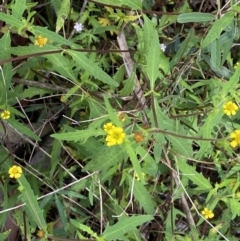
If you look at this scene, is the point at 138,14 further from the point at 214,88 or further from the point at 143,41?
the point at 214,88

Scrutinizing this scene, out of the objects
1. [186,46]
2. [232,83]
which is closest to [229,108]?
[232,83]

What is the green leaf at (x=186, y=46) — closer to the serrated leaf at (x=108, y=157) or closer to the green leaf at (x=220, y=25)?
the green leaf at (x=220, y=25)

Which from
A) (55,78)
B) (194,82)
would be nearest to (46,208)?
(55,78)

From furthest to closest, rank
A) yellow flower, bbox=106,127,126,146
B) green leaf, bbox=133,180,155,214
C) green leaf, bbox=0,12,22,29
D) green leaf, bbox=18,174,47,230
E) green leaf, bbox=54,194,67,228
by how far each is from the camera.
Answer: green leaf, bbox=54,194,67,228 → green leaf, bbox=133,180,155,214 → green leaf, bbox=18,174,47,230 → green leaf, bbox=0,12,22,29 → yellow flower, bbox=106,127,126,146

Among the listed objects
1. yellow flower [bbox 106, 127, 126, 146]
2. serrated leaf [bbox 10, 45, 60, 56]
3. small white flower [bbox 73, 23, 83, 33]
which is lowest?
yellow flower [bbox 106, 127, 126, 146]

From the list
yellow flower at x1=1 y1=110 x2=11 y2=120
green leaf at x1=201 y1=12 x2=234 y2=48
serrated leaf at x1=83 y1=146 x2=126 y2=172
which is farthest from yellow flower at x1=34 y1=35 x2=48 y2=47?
green leaf at x1=201 y1=12 x2=234 y2=48

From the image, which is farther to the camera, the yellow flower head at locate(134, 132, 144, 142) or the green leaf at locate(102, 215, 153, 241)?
the green leaf at locate(102, 215, 153, 241)

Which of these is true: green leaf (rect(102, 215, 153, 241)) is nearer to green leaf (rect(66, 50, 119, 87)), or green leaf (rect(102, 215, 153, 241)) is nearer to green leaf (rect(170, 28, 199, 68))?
green leaf (rect(66, 50, 119, 87))

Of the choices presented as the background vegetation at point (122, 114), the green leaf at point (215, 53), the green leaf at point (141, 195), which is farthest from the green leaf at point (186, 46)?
the green leaf at point (141, 195)

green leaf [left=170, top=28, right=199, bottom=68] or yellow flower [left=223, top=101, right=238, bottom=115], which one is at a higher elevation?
green leaf [left=170, top=28, right=199, bottom=68]
